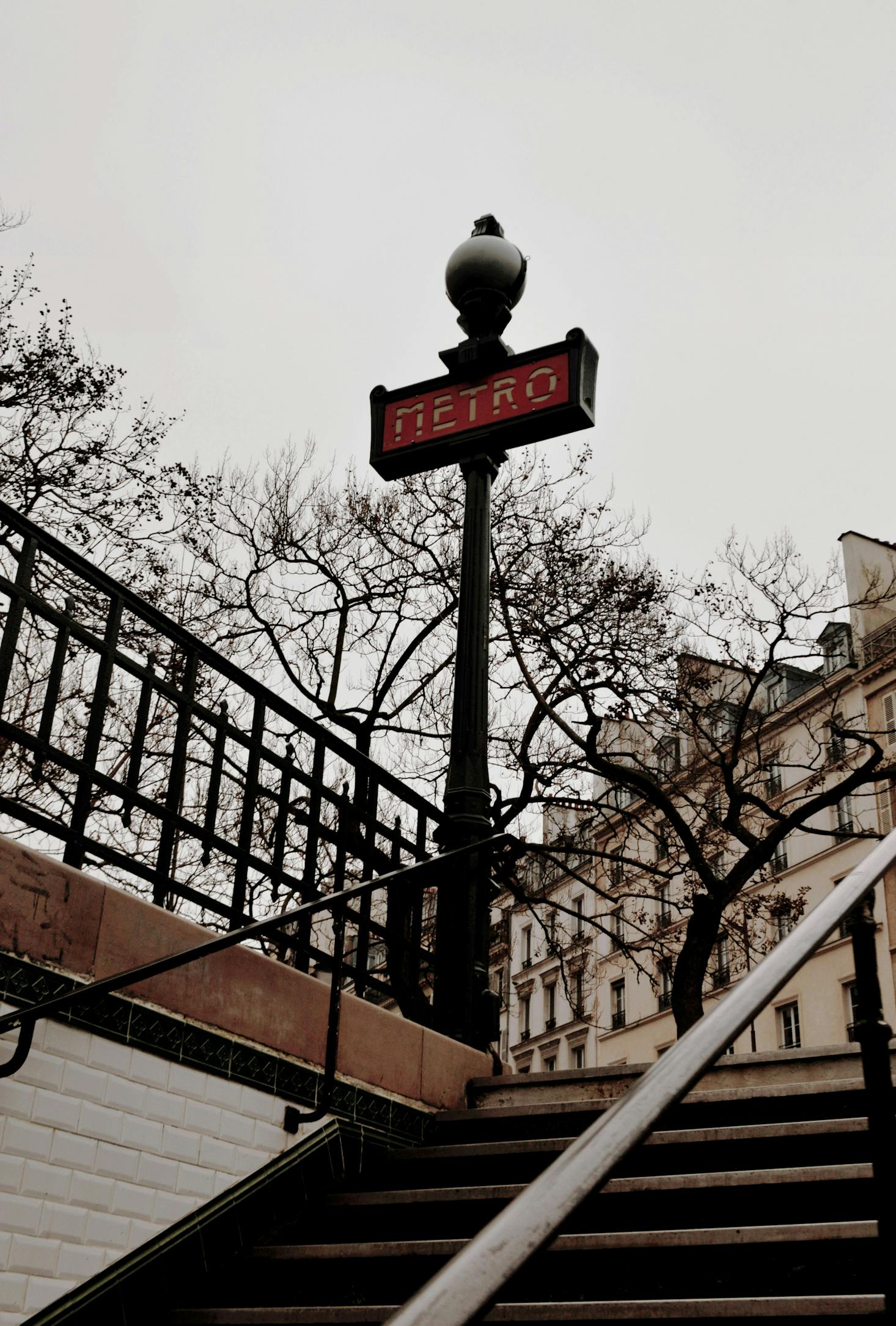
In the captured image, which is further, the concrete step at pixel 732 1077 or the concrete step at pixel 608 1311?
the concrete step at pixel 732 1077

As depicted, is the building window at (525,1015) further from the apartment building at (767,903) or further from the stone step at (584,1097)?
the stone step at (584,1097)

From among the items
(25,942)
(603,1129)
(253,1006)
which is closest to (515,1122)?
(253,1006)

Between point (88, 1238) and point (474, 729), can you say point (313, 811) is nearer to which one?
point (474, 729)

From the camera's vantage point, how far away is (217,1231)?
4465 mm

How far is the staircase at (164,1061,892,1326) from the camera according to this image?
10.8 ft

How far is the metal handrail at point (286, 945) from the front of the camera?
346cm

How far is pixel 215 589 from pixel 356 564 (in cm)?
193

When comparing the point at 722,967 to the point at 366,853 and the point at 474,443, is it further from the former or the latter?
the point at 366,853

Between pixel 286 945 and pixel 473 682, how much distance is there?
1.98 meters

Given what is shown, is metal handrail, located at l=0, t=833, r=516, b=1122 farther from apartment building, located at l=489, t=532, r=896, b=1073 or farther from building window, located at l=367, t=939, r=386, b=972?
apartment building, located at l=489, t=532, r=896, b=1073

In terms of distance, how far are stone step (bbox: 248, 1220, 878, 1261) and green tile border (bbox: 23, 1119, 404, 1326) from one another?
0.72 ft

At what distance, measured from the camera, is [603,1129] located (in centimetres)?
158

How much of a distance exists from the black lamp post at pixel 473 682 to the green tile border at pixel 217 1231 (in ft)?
3.48

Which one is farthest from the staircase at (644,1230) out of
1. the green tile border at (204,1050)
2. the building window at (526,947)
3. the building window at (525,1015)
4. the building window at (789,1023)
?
the building window at (525,1015)
